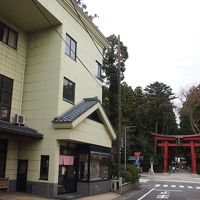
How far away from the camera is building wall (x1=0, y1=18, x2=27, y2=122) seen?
18672 mm

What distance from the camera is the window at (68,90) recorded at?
20252 mm

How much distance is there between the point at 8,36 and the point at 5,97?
3.70 metres

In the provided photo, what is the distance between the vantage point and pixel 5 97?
1861 centimetres

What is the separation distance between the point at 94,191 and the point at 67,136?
545 centimetres

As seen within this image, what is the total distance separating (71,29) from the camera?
21.6 meters

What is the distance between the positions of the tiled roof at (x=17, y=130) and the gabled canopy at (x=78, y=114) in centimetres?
126

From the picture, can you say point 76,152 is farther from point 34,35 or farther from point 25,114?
point 34,35

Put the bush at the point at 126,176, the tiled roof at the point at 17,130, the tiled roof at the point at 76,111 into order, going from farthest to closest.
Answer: the bush at the point at 126,176, the tiled roof at the point at 76,111, the tiled roof at the point at 17,130

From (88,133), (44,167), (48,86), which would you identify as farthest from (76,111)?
(44,167)

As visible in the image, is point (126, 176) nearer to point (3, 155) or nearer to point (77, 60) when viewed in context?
point (77, 60)

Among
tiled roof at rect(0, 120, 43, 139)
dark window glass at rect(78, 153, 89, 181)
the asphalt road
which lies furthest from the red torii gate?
tiled roof at rect(0, 120, 43, 139)

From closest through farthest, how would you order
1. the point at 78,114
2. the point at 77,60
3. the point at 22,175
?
1. the point at 78,114
2. the point at 22,175
3. the point at 77,60

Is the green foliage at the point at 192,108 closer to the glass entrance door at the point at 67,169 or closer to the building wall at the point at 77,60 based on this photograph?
the building wall at the point at 77,60

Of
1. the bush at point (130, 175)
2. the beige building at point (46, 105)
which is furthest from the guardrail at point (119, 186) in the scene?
the beige building at point (46, 105)
